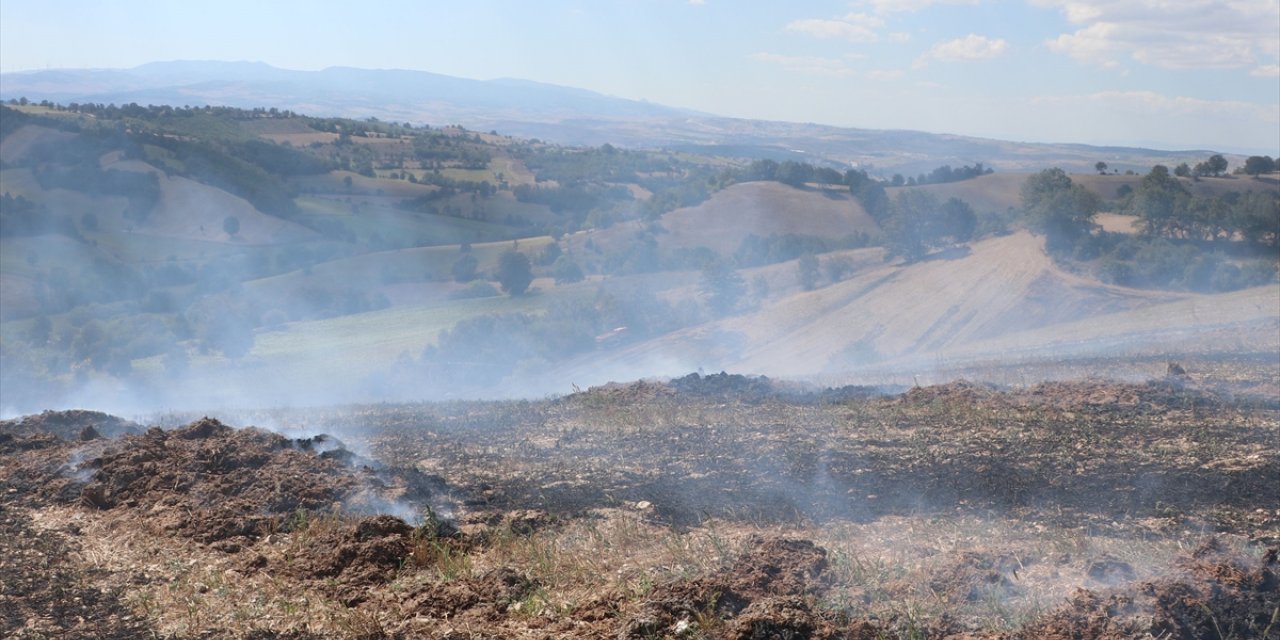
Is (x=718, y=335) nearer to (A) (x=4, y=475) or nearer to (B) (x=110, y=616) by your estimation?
(A) (x=4, y=475)

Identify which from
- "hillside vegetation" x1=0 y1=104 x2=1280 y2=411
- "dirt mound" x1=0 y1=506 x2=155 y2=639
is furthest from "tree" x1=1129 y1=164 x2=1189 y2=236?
"dirt mound" x1=0 y1=506 x2=155 y2=639

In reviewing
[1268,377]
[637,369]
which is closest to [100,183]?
[637,369]

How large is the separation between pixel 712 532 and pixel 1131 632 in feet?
11.9

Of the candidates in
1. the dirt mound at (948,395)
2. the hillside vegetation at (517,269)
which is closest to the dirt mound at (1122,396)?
the dirt mound at (948,395)

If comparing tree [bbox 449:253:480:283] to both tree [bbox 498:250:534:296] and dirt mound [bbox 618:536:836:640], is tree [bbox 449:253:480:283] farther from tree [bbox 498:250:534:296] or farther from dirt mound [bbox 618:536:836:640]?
dirt mound [bbox 618:536:836:640]

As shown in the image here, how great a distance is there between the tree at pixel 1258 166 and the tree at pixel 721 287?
40874mm

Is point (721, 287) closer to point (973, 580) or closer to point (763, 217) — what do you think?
point (763, 217)

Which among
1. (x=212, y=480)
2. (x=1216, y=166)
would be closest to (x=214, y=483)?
(x=212, y=480)

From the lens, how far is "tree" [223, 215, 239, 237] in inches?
2810

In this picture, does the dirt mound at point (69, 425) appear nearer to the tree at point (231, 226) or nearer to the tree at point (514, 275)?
the tree at point (514, 275)

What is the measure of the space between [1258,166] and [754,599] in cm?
8220

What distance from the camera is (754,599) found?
6559 mm

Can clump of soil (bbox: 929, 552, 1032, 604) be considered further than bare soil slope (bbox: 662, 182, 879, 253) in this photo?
No

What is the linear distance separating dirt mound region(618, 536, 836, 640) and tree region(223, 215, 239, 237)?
70549 mm
